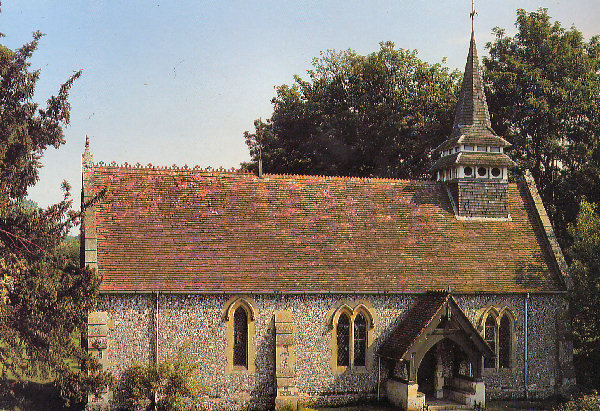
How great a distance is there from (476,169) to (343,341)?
1094 centimetres

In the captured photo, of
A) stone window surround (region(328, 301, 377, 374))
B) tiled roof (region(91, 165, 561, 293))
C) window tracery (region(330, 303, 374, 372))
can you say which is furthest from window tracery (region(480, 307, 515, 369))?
window tracery (region(330, 303, 374, 372))

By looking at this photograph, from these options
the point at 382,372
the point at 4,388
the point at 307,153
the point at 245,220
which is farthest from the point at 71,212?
the point at 307,153

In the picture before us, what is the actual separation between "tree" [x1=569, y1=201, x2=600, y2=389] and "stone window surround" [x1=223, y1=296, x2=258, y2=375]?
Result: 1333cm

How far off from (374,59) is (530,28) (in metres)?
10.0

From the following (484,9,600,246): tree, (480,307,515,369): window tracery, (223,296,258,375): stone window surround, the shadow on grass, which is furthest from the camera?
(484,9,600,246): tree

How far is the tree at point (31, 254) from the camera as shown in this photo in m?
20.4

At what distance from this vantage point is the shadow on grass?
71.5 feet

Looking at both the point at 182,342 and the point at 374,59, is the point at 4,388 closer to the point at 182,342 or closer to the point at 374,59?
the point at 182,342

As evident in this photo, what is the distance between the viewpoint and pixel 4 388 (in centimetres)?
2102

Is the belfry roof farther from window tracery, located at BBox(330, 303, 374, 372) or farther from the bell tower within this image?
window tracery, located at BBox(330, 303, 374, 372)

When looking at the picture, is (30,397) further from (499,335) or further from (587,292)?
(587,292)

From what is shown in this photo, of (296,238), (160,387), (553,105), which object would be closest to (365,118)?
(553,105)

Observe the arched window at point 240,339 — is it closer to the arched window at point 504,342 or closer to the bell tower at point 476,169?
the arched window at point 504,342

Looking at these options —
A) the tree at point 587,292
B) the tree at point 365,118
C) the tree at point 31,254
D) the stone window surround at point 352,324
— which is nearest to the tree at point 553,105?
the tree at point 365,118
